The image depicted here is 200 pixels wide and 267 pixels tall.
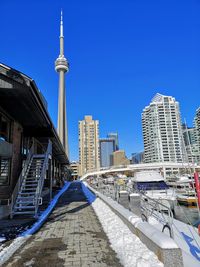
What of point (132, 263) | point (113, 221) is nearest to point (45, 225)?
point (113, 221)

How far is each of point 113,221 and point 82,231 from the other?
5.24ft

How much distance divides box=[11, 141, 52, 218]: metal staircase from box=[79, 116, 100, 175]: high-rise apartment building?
145215 millimetres

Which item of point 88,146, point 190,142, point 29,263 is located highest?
point 88,146

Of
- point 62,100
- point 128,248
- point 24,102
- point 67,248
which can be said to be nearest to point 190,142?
point 128,248

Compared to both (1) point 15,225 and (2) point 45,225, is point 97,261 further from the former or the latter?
(1) point 15,225

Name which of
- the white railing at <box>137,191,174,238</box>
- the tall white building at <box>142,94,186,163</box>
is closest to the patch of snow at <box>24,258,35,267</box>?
the white railing at <box>137,191,174,238</box>

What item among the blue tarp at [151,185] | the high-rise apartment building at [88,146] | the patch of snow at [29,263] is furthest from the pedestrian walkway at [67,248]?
the high-rise apartment building at [88,146]

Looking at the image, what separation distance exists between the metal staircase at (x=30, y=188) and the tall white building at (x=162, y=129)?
91.2 feet

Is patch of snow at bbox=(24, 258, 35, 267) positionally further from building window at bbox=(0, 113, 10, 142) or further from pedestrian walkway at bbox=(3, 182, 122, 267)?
building window at bbox=(0, 113, 10, 142)

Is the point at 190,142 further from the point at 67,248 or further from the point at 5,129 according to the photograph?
the point at 5,129

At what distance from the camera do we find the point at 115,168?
4262 inches

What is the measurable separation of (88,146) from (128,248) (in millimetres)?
161756

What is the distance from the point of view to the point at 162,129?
2012 inches

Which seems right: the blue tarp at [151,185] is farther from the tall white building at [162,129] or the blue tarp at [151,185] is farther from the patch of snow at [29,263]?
the patch of snow at [29,263]
